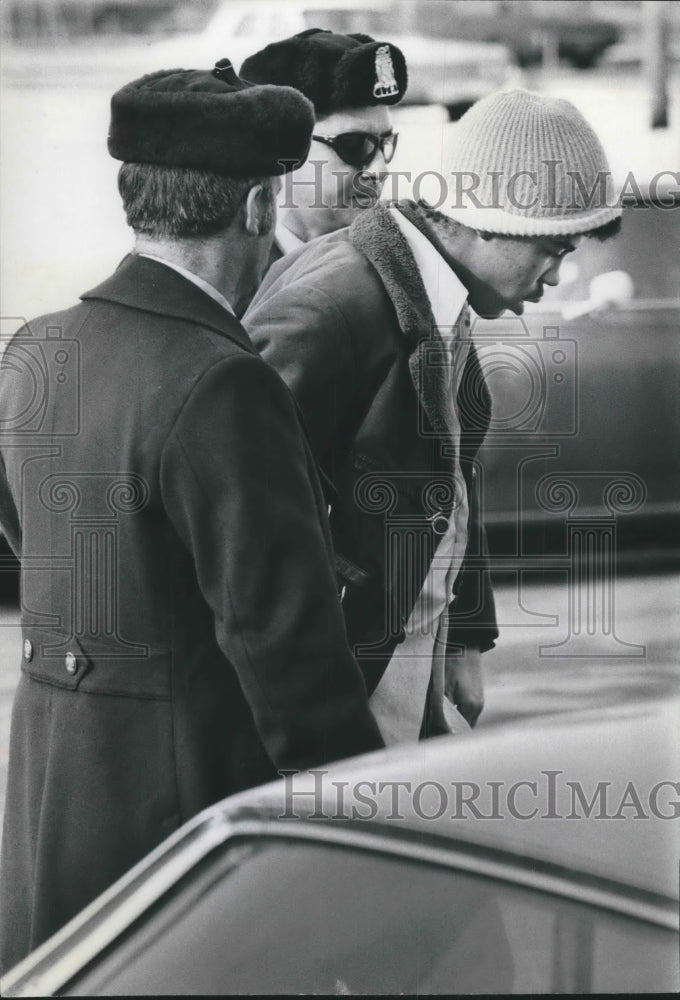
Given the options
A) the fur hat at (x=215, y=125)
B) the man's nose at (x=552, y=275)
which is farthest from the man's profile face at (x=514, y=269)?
the fur hat at (x=215, y=125)

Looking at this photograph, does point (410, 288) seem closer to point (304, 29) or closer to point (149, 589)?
point (304, 29)

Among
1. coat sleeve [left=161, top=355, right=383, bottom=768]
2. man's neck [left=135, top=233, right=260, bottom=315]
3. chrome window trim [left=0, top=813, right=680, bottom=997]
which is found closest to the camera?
chrome window trim [left=0, top=813, right=680, bottom=997]

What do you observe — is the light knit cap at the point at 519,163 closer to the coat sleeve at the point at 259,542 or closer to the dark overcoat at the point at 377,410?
the dark overcoat at the point at 377,410

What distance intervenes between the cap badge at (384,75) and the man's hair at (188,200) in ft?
1.55

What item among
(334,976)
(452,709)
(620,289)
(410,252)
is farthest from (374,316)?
(334,976)

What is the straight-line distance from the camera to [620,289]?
324 cm

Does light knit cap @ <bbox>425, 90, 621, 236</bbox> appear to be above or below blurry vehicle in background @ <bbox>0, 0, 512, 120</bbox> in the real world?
below

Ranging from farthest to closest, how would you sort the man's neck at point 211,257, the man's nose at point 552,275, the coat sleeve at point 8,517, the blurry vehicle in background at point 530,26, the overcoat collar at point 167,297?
the man's nose at point 552,275, the blurry vehicle in background at point 530,26, the coat sleeve at point 8,517, the man's neck at point 211,257, the overcoat collar at point 167,297

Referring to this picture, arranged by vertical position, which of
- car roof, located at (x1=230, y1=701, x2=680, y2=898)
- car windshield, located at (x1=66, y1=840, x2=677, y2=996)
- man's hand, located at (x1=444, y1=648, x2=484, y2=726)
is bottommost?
car windshield, located at (x1=66, y1=840, x2=677, y2=996)

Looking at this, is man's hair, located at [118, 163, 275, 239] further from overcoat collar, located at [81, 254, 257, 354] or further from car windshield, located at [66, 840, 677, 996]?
car windshield, located at [66, 840, 677, 996]

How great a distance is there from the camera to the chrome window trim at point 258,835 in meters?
2.35

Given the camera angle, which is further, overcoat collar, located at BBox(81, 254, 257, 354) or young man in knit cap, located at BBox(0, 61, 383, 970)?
overcoat collar, located at BBox(81, 254, 257, 354)

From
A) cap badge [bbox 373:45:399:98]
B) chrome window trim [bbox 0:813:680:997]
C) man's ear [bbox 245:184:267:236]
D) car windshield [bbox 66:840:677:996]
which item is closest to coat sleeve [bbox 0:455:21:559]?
man's ear [bbox 245:184:267:236]

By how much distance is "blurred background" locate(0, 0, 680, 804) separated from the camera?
3.04 m
